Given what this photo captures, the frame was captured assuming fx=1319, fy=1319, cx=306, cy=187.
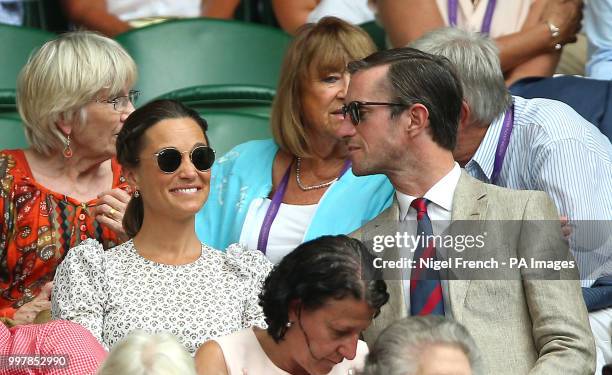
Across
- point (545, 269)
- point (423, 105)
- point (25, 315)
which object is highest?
point (423, 105)

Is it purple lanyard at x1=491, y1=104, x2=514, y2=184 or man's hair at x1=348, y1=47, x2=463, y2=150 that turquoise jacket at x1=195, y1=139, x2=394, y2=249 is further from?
man's hair at x1=348, y1=47, x2=463, y2=150

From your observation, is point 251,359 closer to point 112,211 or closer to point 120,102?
point 112,211

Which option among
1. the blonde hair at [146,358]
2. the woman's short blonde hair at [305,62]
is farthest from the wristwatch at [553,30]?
the blonde hair at [146,358]

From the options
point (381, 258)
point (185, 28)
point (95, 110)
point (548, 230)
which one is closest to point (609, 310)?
point (548, 230)

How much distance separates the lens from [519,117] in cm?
441

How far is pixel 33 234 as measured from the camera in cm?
419

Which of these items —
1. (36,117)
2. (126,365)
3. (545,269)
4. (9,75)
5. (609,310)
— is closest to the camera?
(126,365)

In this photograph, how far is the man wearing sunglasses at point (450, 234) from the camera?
3506 millimetres

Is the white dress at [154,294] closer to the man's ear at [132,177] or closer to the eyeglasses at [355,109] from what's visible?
the man's ear at [132,177]

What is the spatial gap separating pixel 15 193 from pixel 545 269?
1.74 metres

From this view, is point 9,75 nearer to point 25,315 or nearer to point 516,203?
point 25,315

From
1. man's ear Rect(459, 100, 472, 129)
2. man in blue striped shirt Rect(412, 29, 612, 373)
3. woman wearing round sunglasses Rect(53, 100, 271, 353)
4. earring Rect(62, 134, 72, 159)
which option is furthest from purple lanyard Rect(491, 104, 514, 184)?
earring Rect(62, 134, 72, 159)

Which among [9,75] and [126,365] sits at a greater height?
[126,365]

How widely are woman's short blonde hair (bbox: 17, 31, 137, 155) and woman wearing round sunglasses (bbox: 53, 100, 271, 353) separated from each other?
49 centimetres
